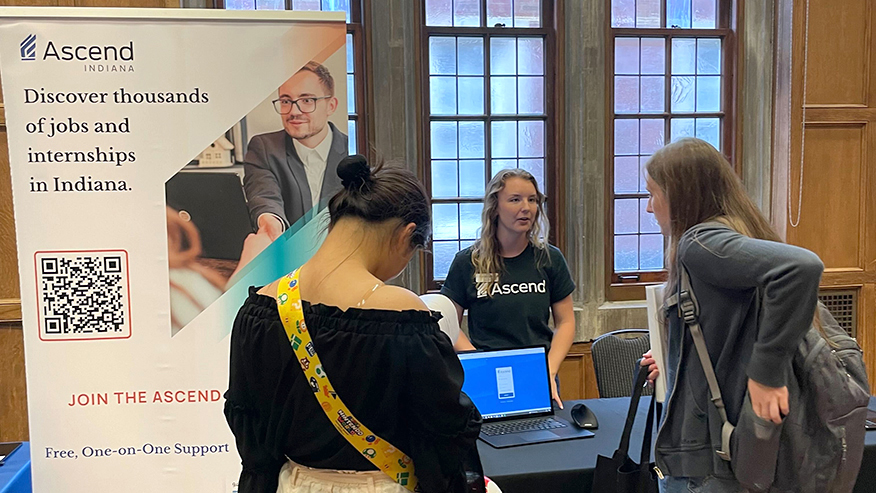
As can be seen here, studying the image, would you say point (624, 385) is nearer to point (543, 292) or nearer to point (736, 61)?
point (543, 292)

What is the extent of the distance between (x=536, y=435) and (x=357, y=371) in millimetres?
1204

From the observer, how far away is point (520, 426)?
2.22 meters

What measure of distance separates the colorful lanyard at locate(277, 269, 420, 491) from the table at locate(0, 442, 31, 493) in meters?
1.39

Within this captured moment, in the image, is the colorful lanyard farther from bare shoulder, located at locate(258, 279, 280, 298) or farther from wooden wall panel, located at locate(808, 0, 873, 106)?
wooden wall panel, located at locate(808, 0, 873, 106)

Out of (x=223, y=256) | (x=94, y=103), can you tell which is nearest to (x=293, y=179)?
(x=223, y=256)

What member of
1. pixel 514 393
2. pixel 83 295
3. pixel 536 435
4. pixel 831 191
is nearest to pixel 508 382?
pixel 514 393

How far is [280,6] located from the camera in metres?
3.89

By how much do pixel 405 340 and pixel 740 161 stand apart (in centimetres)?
376

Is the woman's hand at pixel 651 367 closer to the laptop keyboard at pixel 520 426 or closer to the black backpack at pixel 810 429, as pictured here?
the black backpack at pixel 810 429

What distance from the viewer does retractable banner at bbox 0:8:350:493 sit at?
2006 mm

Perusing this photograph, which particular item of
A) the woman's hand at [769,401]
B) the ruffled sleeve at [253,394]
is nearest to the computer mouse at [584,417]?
the woman's hand at [769,401]

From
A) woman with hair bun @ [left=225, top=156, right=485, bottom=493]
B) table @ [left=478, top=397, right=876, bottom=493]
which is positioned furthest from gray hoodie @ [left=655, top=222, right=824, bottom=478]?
woman with hair bun @ [left=225, top=156, right=485, bottom=493]

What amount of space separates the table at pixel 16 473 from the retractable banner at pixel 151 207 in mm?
44

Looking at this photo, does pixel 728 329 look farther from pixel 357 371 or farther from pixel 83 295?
pixel 83 295
